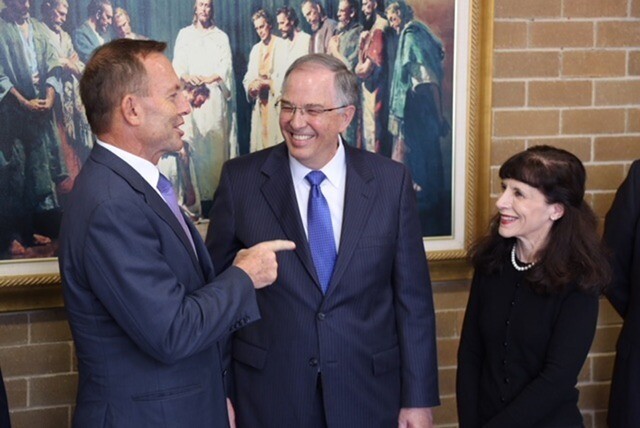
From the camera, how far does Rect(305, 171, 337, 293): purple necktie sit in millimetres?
2812

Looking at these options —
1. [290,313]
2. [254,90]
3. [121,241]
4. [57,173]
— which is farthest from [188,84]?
[121,241]

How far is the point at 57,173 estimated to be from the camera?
3.22 m

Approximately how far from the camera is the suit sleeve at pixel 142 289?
2127 millimetres

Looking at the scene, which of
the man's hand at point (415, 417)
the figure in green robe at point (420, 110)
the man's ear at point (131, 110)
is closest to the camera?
the man's ear at point (131, 110)

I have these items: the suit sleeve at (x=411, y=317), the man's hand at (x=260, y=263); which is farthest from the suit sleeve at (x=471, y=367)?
the man's hand at (x=260, y=263)

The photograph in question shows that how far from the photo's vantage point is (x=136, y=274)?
213cm

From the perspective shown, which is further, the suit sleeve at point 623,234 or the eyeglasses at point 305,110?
the suit sleeve at point 623,234

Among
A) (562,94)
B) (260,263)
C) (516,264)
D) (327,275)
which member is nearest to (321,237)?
(327,275)

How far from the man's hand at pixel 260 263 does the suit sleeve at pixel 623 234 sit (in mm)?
1293

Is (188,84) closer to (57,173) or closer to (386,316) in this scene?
(57,173)

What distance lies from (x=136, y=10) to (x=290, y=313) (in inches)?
46.7

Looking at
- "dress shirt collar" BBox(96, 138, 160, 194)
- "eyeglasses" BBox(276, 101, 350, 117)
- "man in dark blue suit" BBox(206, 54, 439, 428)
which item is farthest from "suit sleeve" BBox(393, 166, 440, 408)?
"dress shirt collar" BBox(96, 138, 160, 194)

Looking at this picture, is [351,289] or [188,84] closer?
[351,289]

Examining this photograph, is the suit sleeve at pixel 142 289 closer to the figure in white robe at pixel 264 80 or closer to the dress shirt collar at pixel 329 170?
the dress shirt collar at pixel 329 170
